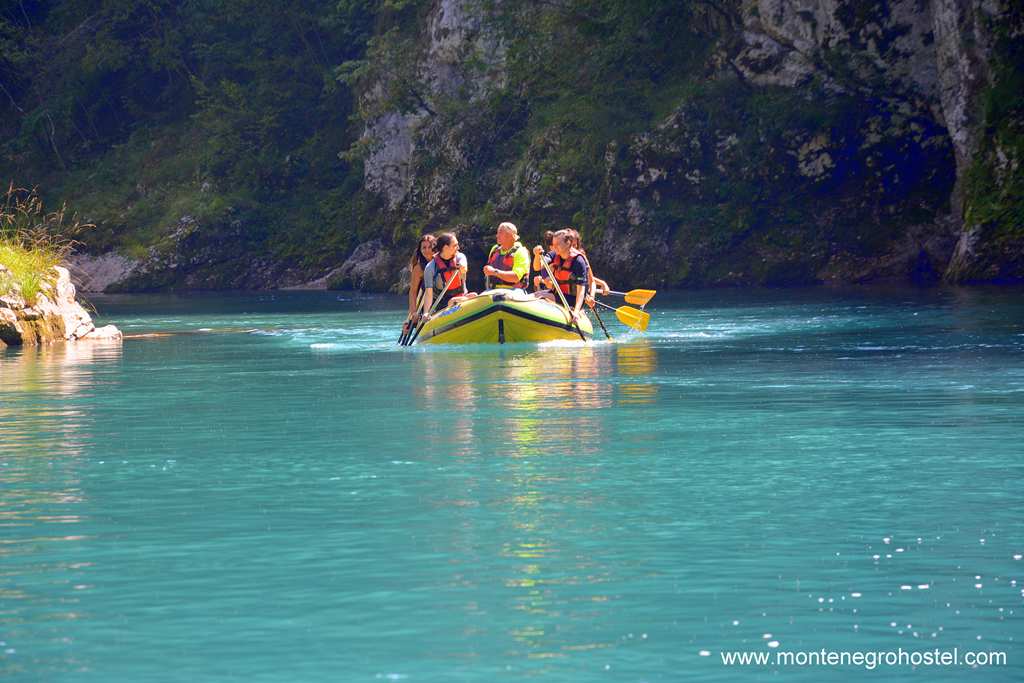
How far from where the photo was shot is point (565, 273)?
22094 mm

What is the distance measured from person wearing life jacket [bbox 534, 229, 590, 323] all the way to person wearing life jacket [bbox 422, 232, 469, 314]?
3.23 ft

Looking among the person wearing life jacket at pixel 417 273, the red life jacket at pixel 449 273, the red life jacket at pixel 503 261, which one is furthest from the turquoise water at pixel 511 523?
the red life jacket at pixel 449 273

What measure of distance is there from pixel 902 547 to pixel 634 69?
35.9 metres

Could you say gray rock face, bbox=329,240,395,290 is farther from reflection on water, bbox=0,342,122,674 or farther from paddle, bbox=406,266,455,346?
reflection on water, bbox=0,342,122,674

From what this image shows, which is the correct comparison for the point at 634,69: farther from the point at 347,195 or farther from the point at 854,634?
the point at 854,634

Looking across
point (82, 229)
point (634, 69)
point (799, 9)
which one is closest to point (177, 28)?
point (82, 229)

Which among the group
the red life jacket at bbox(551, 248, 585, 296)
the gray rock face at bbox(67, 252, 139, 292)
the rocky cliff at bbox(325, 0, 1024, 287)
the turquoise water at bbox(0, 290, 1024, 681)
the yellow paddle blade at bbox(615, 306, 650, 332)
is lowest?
the turquoise water at bbox(0, 290, 1024, 681)

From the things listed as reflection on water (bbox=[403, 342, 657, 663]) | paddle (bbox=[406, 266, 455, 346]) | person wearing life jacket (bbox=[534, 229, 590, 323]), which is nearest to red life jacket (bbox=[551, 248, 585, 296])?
person wearing life jacket (bbox=[534, 229, 590, 323])

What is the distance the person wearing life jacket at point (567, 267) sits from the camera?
21.8 metres

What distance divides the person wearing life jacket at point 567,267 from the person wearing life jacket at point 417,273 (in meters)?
1.33

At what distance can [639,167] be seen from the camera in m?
40.6

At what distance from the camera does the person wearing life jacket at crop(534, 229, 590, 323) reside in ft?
71.7

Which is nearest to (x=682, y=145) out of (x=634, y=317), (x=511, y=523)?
(x=634, y=317)

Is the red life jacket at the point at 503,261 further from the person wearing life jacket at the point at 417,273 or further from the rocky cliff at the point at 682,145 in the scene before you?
the rocky cliff at the point at 682,145
